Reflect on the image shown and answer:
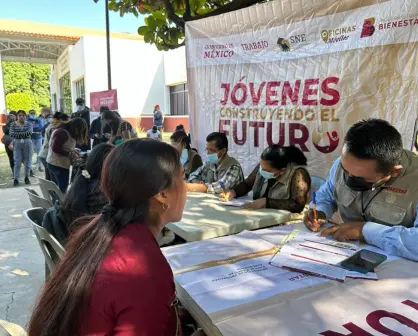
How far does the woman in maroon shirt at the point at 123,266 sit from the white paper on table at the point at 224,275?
8.8 inches

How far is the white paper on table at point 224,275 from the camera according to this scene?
1.23m

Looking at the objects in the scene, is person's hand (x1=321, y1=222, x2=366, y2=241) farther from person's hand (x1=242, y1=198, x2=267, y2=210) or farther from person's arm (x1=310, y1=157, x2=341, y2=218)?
person's hand (x1=242, y1=198, x2=267, y2=210)

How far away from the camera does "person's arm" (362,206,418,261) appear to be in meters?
1.45

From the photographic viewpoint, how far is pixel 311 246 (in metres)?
1.57

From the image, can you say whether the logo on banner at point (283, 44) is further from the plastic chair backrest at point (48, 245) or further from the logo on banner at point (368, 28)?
the plastic chair backrest at point (48, 245)

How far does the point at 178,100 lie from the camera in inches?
637

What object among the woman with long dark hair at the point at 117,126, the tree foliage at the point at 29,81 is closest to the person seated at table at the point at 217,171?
the woman with long dark hair at the point at 117,126

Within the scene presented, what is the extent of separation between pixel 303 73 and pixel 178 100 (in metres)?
13.5

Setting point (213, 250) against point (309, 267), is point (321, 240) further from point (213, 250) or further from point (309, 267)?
point (213, 250)

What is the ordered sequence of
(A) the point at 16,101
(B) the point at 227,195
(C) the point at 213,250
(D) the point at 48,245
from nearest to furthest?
(C) the point at 213,250 → (D) the point at 48,245 → (B) the point at 227,195 → (A) the point at 16,101

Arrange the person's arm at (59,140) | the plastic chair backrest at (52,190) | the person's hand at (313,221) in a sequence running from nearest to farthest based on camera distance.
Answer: the person's hand at (313,221), the plastic chair backrest at (52,190), the person's arm at (59,140)

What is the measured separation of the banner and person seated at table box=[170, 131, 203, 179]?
0.41ft

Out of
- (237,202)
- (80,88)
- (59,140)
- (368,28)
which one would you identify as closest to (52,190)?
(237,202)

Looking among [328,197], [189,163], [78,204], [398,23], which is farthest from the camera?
[189,163]
